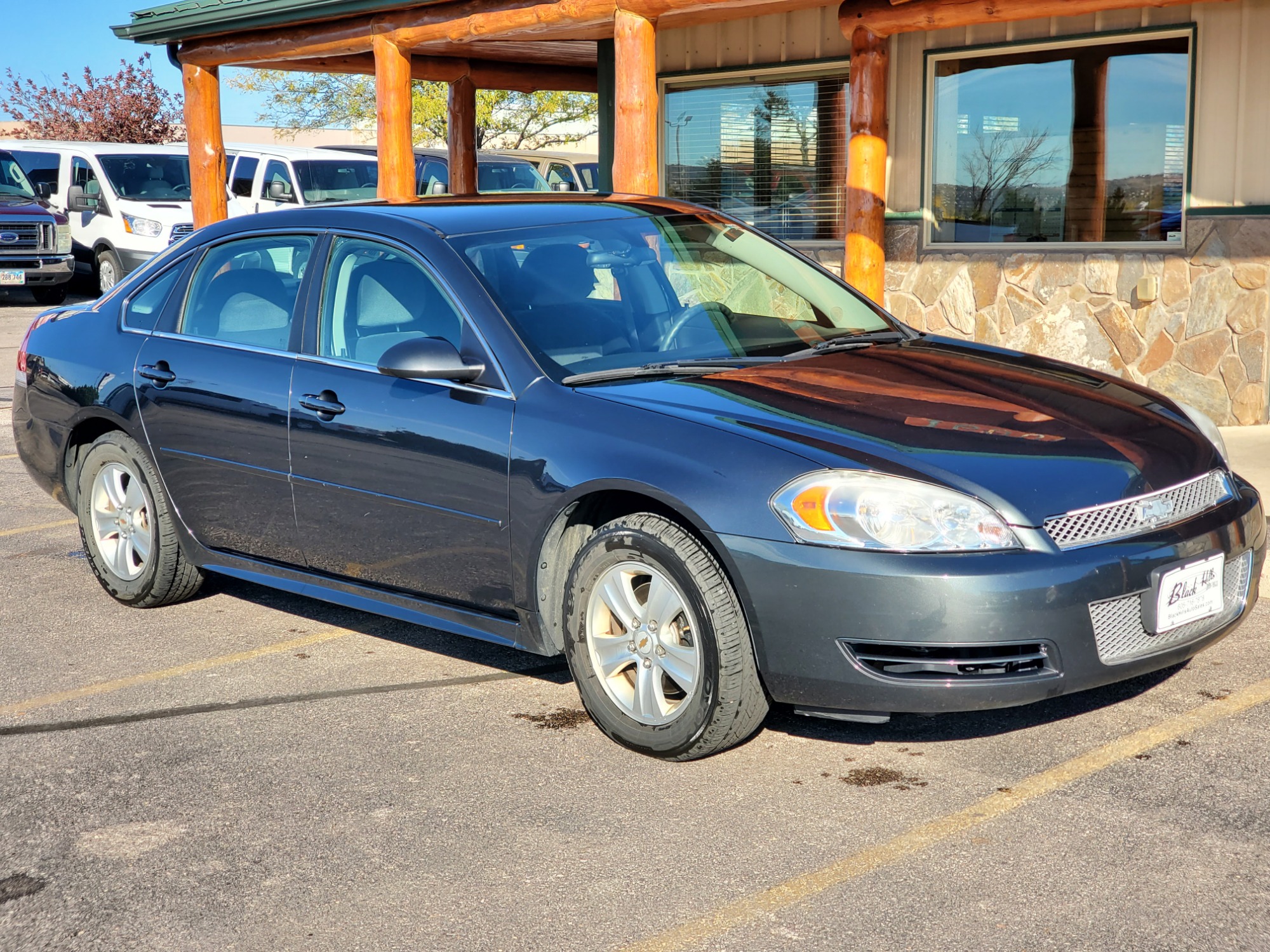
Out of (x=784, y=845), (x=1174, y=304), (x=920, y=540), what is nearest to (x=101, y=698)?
(x=784, y=845)

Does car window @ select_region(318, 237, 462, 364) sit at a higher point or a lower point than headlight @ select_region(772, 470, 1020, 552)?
higher

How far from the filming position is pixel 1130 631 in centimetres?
388

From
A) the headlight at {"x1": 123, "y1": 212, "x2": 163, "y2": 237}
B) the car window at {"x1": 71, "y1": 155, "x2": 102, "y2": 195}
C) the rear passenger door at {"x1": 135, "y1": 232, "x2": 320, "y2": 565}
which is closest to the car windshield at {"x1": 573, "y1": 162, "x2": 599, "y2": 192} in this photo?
the headlight at {"x1": 123, "y1": 212, "x2": 163, "y2": 237}

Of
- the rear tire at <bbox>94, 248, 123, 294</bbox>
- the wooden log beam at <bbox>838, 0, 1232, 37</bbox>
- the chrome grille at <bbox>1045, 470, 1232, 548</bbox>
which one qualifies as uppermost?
the wooden log beam at <bbox>838, 0, 1232, 37</bbox>

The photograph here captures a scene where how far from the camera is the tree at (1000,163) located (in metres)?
10.5

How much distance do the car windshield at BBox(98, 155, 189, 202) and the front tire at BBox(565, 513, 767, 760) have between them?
17435mm

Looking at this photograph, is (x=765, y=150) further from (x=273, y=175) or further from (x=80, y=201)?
(x=80, y=201)

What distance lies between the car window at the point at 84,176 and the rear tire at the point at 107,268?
877 mm

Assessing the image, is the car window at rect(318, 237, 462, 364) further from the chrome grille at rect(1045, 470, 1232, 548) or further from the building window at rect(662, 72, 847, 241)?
the building window at rect(662, 72, 847, 241)

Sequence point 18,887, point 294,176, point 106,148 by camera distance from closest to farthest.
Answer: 1. point 18,887
2. point 294,176
3. point 106,148

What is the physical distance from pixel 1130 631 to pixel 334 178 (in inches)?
685

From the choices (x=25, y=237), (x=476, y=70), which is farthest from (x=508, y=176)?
(x=25, y=237)

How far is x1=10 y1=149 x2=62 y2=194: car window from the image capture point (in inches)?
850

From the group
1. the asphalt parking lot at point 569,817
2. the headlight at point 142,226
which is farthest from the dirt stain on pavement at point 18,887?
the headlight at point 142,226
